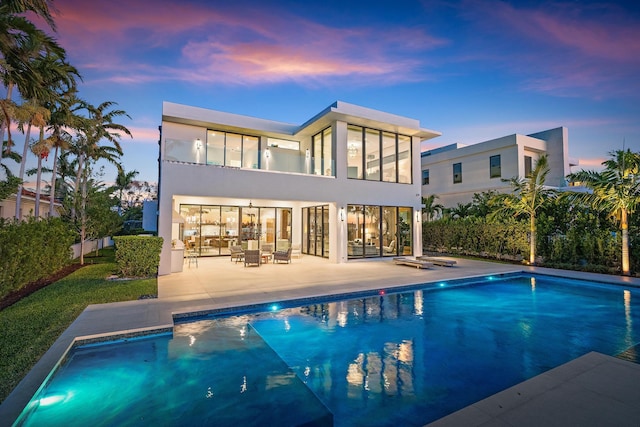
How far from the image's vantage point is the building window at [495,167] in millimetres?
23428

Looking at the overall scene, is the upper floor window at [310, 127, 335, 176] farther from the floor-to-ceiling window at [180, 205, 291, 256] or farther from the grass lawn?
the grass lawn

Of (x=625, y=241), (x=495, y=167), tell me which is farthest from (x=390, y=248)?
(x=495, y=167)

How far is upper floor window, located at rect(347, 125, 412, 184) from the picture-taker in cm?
1584

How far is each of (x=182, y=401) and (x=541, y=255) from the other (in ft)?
56.3

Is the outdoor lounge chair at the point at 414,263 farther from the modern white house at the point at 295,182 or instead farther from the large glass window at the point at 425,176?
the large glass window at the point at 425,176

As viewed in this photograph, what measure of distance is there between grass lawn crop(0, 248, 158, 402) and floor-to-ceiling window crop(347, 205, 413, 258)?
9.46 metres

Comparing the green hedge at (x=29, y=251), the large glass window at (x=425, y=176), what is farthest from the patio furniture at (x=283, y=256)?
the large glass window at (x=425, y=176)

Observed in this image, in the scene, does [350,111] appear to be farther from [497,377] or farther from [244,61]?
[497,377]

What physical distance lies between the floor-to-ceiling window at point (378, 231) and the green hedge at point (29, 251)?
12151 mm

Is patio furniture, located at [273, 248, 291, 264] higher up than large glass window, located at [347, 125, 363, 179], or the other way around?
large glass window, located at [347, 125, 363, 179]

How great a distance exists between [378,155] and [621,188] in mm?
9844

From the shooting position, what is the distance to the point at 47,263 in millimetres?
10648

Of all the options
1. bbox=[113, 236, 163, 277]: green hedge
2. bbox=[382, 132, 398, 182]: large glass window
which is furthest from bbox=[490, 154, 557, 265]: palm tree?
bbox=[113, 236, 163, 277]: green hedge

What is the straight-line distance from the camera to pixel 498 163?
23.5 metres
